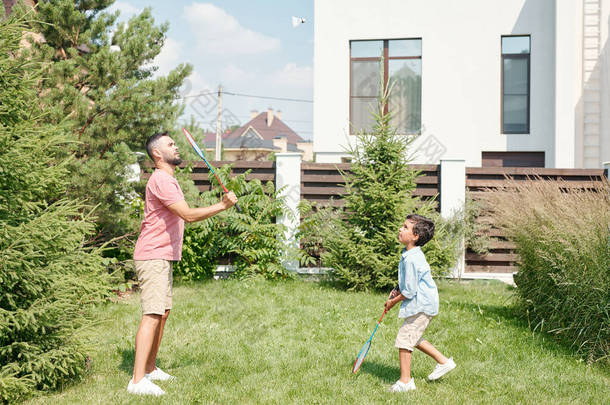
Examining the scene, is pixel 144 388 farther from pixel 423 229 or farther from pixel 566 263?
pixel 566 263

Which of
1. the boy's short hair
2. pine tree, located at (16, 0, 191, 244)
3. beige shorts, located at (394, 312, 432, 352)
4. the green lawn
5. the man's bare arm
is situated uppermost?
pine tree, located at (16, 0, 191, 244)

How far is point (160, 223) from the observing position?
4.16m

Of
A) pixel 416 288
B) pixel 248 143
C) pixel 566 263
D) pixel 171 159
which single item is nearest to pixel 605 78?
pixel 566 263

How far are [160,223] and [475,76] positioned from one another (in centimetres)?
1067

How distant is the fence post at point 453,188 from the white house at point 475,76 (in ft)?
11.6

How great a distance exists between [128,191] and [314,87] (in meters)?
6.99

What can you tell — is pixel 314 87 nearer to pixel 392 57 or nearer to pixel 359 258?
pixel 392 57

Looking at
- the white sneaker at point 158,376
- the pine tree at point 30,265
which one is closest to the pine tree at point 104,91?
the pine tree at point 30,265

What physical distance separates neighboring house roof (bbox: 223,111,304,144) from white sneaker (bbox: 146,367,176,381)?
58.7 metres

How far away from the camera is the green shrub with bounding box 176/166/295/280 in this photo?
858 centimetres

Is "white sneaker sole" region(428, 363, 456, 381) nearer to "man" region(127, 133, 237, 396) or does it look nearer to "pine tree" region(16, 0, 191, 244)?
"man" region(127, 133, 237, 396)

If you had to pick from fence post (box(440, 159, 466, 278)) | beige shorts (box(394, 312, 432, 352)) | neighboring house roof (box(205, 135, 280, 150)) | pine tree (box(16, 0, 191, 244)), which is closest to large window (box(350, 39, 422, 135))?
fence post (box(440, 159, 466, 278))

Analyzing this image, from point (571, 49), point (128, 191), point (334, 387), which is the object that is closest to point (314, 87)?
point (571, 49)

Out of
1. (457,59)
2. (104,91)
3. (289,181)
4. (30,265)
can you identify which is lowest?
(30,265)
